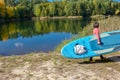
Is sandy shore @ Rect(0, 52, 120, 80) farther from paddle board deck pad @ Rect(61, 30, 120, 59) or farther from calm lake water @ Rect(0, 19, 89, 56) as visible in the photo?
calm lake water @ Rect(0, 19, 89, 56)

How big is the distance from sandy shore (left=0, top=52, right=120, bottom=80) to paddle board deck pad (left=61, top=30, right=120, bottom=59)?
1.06ft

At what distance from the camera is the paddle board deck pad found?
39.4 ft

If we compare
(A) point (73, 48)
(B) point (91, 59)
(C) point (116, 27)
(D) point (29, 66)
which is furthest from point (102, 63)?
(C) point (116, 27)

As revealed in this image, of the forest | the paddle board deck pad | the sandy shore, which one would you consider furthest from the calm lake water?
the forest

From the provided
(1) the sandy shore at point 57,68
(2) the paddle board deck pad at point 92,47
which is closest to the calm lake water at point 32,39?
(2) the paddle board deck pad at point 92,47

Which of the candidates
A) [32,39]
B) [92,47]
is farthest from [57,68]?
[32,39]

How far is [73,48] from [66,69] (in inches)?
64.1

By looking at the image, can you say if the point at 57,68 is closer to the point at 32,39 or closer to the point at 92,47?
the point at 92,47

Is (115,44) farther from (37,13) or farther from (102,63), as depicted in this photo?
(37,13)

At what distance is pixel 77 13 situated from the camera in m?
131

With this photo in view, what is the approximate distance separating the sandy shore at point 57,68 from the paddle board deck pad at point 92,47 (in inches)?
12.7

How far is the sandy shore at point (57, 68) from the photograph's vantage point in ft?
33.1

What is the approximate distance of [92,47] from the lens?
12430 mm

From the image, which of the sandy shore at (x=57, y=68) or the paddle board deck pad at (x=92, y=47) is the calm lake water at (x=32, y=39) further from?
the sandy shore at (x=57, y=68)
